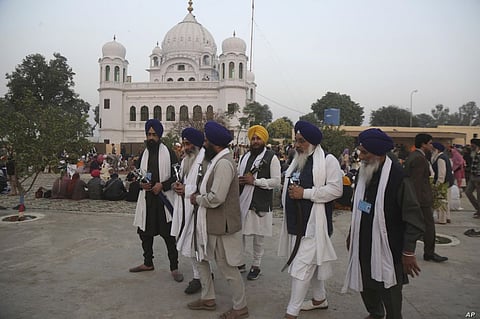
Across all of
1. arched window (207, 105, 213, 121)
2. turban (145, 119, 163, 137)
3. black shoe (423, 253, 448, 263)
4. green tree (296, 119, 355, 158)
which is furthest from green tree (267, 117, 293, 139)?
turban (145, 119, 163, 137)

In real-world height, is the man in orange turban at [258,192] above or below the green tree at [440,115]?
below

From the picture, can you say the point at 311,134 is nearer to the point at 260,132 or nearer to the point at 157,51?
the point at 260,132

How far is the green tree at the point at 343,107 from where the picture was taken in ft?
214

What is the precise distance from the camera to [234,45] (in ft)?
161

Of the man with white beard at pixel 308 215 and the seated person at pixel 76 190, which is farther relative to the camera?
the seated person at pixel 76 190

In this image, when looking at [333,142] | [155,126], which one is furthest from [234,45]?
[155,126]

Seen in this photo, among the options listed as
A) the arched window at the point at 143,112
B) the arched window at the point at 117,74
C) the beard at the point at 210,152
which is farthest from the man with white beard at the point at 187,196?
the arched window at the point at 117,74

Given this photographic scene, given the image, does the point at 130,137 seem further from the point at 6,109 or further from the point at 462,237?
the point at 462,237

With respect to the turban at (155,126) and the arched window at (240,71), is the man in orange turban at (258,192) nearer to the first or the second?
the turban at (155,126)

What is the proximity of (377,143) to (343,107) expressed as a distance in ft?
213

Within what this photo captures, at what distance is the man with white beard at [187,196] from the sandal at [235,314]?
2.19 feet

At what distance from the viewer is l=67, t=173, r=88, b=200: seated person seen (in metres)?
10.7

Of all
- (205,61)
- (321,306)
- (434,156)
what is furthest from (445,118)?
(321,306)

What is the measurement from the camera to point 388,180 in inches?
119
